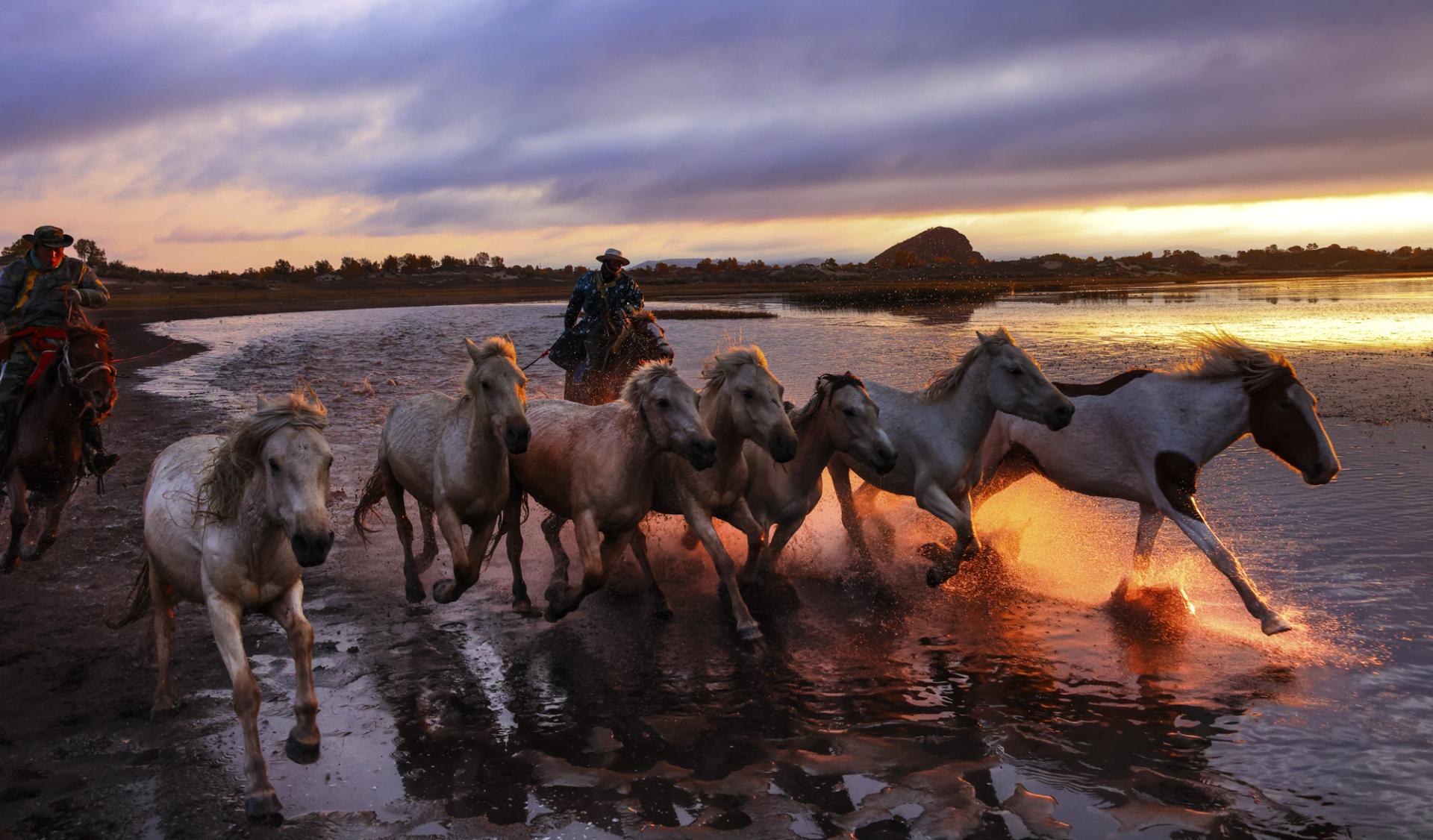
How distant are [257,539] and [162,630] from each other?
57.8 inches

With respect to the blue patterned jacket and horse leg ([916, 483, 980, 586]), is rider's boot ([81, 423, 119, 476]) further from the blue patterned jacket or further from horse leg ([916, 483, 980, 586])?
horse leg ([916, 483, 980, 586])

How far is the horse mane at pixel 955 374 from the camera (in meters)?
7.76

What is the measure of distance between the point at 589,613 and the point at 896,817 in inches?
146

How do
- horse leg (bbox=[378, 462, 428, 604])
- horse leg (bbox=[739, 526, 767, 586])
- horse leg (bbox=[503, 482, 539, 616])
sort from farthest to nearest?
horse leg (bbox=[378, 462, 428, 604])
horse leg (bbox=[503, 482, 539, 616])
horse leg (bbox=[739, 526, 767, 586])

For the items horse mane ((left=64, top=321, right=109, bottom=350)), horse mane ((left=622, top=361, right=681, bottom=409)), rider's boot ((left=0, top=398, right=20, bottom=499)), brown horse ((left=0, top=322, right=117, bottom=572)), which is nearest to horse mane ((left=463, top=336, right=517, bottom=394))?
horse mane ((left=622, top=361, right=681, bottom=409))

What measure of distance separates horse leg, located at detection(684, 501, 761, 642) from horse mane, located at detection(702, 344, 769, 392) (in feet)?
2.94

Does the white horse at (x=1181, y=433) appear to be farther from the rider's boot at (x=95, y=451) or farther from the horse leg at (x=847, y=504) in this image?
the rider's boot at (x=95, y=451)

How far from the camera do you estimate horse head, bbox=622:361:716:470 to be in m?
6.16

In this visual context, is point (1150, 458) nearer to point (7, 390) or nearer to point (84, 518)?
point (7, 390)

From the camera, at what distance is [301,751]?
4.93m

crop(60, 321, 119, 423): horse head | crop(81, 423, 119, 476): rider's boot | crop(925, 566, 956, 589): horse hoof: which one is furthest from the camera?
crop(81, 423, 119, 476): rider's boot

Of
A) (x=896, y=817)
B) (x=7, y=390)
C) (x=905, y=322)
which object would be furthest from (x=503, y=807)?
(x=905, y=322)

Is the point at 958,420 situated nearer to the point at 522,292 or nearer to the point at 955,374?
the point at 955,374

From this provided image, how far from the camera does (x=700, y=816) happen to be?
4.45 metres
